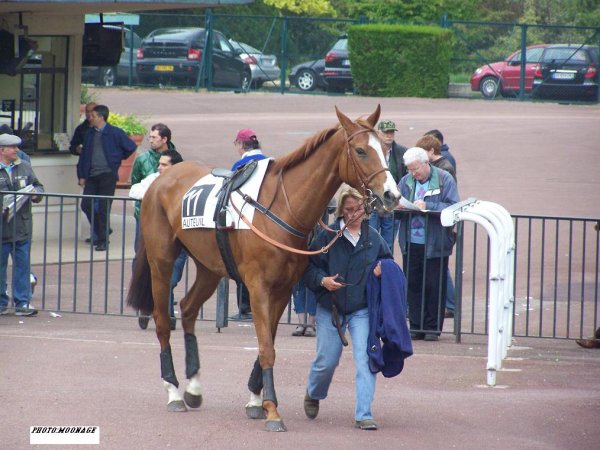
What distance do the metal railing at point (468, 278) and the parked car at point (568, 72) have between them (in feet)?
59.4

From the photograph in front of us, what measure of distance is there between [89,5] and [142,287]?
19.5 ft

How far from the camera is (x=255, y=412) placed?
7.82 m

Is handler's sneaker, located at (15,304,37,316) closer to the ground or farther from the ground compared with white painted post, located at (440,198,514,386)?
closer to the ground

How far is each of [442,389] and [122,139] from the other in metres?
7.42

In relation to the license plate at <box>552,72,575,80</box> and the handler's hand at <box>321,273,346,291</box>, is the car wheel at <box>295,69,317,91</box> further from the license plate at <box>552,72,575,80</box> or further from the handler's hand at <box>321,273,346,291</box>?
the handler's hand at <box>321,273,346,291</box>

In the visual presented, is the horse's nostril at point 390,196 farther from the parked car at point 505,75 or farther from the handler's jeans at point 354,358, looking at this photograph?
the parked car at point 505,75

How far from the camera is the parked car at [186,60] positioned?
3647 cm

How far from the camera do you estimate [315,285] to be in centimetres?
760

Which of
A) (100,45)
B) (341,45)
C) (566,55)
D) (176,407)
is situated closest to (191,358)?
(176,407)

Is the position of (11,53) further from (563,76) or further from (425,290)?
(563,76)

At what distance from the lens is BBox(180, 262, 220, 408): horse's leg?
26.7 ft

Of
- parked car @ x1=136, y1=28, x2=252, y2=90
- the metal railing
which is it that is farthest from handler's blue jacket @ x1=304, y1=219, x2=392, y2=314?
parked car @ x1=136, y1=28, x2=252, y2=90

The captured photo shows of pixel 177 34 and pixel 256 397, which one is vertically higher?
pixel 177 34

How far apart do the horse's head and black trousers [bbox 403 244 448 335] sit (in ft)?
12.1
